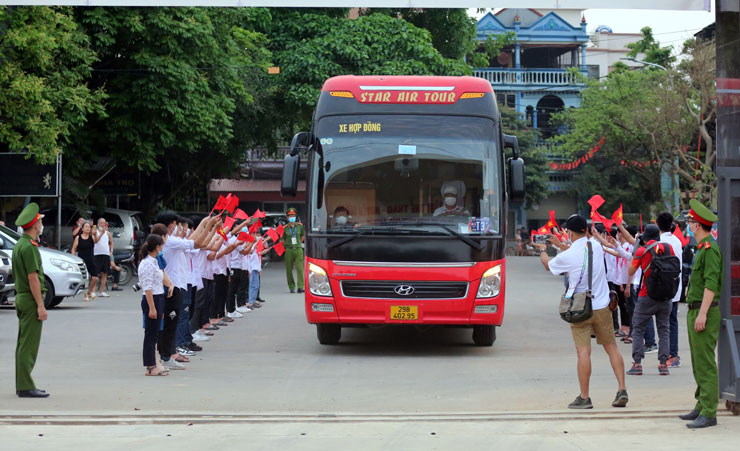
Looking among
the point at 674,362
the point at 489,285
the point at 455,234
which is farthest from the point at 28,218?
the point at 674,362

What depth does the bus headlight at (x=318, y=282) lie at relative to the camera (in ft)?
39.1

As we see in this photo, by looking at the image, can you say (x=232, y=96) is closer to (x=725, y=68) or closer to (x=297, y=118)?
(x=297, y=118)

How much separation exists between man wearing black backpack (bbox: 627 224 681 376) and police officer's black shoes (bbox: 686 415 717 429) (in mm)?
3028

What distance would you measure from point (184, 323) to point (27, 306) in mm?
3086

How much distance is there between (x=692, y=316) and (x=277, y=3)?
4608 millimetres

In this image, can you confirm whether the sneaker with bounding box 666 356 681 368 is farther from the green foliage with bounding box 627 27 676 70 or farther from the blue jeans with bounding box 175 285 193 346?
the green foliage with bounding box 627 27 676 70

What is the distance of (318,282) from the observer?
12.0 meters

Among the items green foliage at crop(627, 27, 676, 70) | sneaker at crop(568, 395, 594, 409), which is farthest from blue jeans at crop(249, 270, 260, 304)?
green foliage at crop(627, 27, 676, 70)

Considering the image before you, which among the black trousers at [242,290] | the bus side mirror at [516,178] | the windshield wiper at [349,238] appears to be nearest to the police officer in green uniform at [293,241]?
the black trousers at [242,290]

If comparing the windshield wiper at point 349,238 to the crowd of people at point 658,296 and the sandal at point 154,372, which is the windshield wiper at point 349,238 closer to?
the crowd of people at point 658,296

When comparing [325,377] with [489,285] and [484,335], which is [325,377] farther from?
[484,335]

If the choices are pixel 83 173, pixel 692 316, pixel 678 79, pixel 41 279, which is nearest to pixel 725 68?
pixel 692 316

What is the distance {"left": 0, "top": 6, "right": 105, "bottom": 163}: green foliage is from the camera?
20.7 meters

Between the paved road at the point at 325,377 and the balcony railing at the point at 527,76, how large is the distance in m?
37.6
